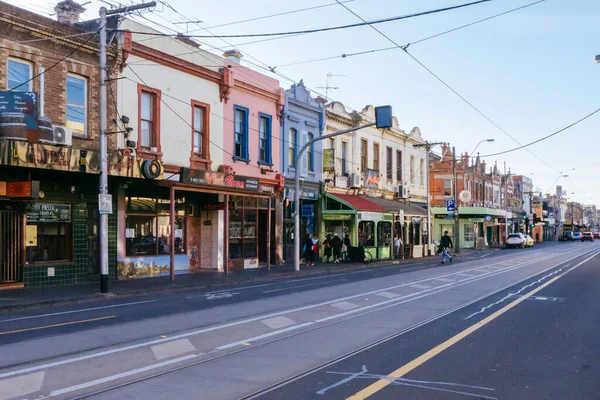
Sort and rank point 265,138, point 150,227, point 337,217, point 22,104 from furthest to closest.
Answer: point 337,217 < point 265,138 < point 150,227 < point 22,104

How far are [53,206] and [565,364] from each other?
632 inches

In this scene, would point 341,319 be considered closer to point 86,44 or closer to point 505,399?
point 505,399

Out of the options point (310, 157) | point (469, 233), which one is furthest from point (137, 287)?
point (469, 233)

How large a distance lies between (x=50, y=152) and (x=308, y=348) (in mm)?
11002

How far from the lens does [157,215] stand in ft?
77.2

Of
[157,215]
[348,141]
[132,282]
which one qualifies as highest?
[348,141]

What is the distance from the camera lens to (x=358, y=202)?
3534 cm

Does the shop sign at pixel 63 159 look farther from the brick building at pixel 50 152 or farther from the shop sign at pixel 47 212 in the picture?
the shop sign at pixel 47 212

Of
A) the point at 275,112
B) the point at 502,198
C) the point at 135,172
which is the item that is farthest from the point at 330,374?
the point at 502,198

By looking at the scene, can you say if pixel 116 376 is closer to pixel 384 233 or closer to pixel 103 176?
pixel 103 176

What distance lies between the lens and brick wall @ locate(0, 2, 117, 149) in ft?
58.9

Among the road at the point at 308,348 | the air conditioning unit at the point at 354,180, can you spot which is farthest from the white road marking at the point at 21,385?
the air conditioning unit at the point at 354,180

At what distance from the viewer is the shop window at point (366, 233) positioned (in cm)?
3756

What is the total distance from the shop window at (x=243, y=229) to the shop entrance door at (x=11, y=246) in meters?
10.4
